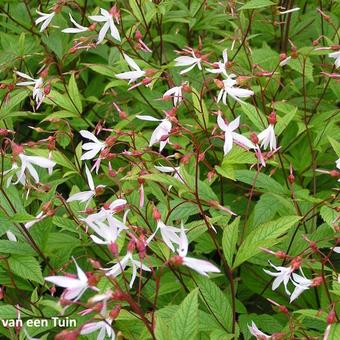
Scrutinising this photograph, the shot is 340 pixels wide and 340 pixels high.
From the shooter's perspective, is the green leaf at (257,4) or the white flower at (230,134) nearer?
the white flower at (230,134)

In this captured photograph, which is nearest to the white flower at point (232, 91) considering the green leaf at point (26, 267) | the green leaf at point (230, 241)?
the green leaf at point (230, 241)

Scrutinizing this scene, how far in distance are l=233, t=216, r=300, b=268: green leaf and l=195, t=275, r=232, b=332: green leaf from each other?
10cm

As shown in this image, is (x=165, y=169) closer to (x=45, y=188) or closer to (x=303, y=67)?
(x=45, y=188)

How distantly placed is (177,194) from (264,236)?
1.32 feet

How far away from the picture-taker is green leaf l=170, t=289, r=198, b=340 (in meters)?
1.36

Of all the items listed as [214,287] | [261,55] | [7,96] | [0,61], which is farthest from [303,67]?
[0,61]

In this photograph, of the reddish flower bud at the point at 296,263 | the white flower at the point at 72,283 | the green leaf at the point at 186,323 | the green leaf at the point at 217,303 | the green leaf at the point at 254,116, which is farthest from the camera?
the green leaf at the point at 254,116

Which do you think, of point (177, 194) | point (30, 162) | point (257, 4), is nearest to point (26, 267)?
point (30, 162)

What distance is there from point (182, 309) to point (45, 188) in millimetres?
770

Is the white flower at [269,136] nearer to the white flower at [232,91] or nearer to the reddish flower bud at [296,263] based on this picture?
the white flower at [232,91]

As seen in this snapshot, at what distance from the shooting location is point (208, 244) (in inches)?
77.4

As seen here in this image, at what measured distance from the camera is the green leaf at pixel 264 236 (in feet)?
5.24

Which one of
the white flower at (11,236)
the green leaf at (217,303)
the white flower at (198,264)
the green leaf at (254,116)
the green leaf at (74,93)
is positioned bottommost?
the green leaf at (217,303)

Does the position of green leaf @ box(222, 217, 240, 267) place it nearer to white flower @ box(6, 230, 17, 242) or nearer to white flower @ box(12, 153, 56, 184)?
white flower @ box(12, 153, 56, 184)
